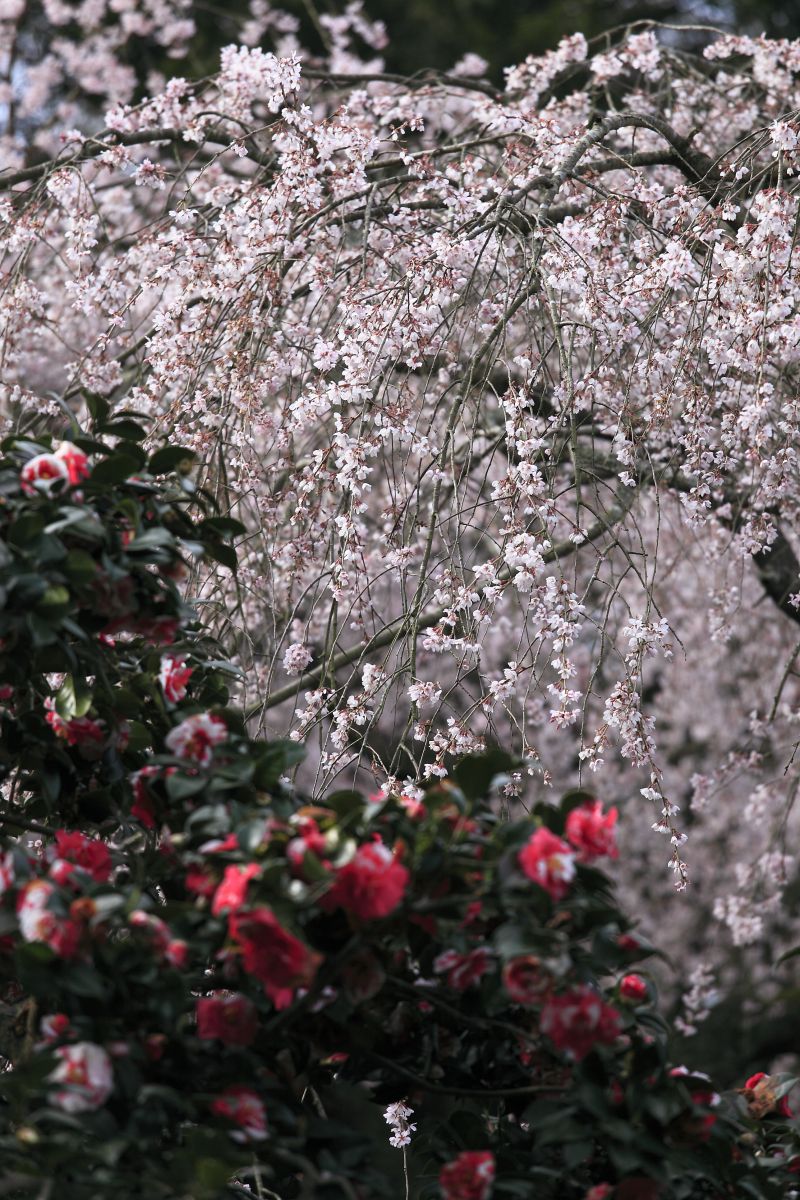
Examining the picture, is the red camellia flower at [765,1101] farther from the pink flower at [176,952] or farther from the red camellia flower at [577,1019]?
the pink flower at [176,952]

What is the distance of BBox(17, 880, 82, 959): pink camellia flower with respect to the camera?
1.12m

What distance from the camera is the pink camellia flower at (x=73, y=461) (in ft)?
4.52

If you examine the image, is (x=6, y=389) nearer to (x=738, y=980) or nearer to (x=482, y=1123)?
(x=482, y=1123)

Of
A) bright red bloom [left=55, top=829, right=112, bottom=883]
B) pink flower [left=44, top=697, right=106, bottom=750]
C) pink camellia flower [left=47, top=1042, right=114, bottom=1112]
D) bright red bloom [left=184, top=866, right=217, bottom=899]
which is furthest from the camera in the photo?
pink flower [left=44, top=697, right=106, bottom=750]

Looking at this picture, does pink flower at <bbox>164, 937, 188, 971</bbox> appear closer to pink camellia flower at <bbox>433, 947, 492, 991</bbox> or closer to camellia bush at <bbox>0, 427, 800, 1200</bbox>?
camellia bush at <bbox>0, 427, 800, 1200</bbox>

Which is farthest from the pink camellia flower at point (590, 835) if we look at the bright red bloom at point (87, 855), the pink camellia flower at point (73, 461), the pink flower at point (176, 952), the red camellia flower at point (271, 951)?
the pink camellia flower at point (73, 461)

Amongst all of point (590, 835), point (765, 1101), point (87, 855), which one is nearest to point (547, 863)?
point (590, 835)

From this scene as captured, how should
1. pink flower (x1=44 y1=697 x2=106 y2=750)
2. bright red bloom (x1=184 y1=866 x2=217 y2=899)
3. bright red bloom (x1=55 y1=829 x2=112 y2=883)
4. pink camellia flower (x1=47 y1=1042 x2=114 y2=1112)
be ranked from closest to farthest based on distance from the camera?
pink camellia flower (x1=47 y1=1042 x2=114 y2=1112) < bright red bloom (x1=184 y1=866 x2=217 y2=899) < bright red bloom (x1=55 y1=829 x2=112 y2=883) < pink flower (x1=44 y1=697 x2=106 y2=750)

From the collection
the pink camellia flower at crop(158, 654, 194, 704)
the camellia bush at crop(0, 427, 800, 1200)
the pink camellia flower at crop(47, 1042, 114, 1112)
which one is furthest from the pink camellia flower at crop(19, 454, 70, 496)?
the pink camellia flower at crop(47, 1042, 114, 1112)

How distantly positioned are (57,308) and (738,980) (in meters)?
4.87

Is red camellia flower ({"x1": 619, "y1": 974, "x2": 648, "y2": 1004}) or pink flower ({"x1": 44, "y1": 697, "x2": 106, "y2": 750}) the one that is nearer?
red camellia flower ({"x1": 619, "y1": 974, "x2": 648, "y2": 1004})

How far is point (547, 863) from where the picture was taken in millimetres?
1162

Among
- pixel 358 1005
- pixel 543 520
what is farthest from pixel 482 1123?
pixel 543 520

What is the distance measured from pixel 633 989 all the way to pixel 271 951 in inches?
17.5
